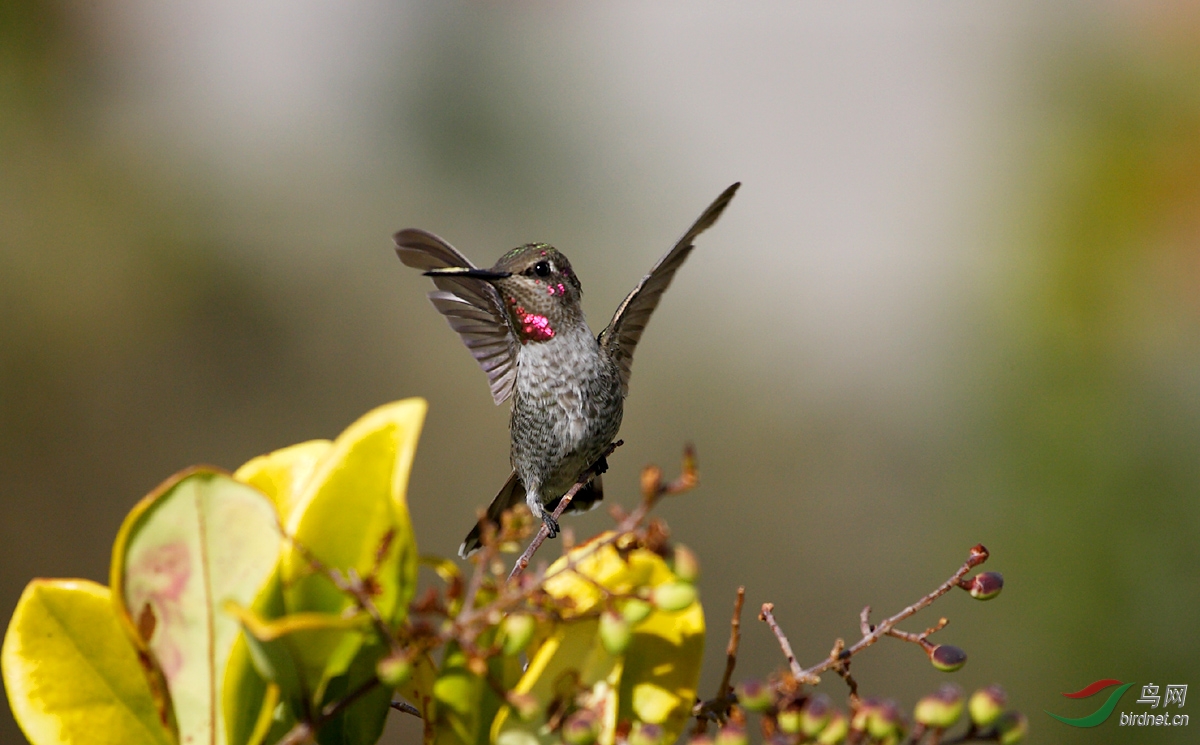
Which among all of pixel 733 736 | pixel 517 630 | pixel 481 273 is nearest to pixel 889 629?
pixel 733 736

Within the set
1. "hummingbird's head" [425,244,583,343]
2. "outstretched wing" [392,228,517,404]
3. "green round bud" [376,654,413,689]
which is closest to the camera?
"green round bud" [376,654,413,689]

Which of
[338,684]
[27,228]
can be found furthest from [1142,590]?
[27,228]

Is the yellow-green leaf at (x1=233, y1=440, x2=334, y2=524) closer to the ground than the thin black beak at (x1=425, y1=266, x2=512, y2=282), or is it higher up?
closer to the ground

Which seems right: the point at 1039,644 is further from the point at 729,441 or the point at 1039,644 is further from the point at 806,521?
the point at 729,441

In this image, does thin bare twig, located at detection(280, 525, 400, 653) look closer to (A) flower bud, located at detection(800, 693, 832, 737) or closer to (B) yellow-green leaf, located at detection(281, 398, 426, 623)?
(B) yellow-green leaf, located at detection(281, 398, 426, 623)

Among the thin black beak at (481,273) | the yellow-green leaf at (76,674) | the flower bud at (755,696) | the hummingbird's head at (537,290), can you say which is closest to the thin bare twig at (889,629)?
the flower bud at (755,696)

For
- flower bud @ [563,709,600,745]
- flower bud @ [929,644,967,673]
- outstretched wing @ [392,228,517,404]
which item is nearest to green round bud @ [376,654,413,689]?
flower bud @ [563,709,600,745]
